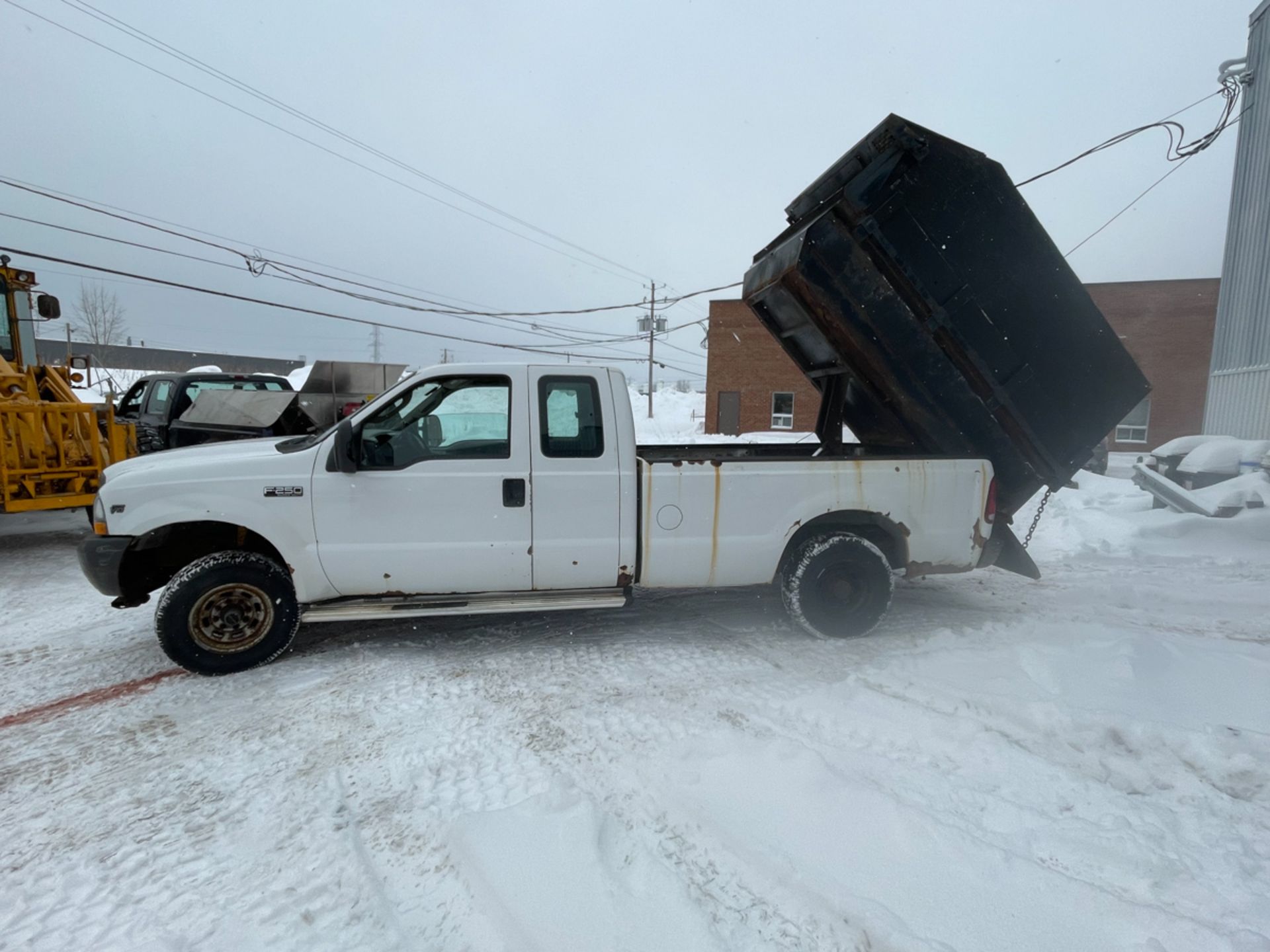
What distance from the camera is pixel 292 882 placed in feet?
7.43

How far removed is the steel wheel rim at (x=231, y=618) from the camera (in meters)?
3.87

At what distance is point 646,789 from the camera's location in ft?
9.06

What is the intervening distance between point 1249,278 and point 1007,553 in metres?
9.93

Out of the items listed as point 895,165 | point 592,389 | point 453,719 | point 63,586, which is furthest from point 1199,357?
point 63,586

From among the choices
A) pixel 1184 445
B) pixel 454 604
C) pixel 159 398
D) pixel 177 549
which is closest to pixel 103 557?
pixel 177 549

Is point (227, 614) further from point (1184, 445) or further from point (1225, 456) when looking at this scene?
point (1184, 445)

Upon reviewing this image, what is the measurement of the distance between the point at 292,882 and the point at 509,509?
230 centimetres

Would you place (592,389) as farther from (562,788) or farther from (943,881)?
(943,881)

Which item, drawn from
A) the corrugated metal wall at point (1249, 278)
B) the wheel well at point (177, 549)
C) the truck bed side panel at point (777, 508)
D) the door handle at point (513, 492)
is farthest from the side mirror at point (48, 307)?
the corrugated metal wall at point (1249, 278)

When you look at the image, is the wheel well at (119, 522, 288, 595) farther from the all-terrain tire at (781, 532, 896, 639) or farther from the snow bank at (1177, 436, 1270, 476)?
→ the snow bank at (1177, 436, 1270, 476)

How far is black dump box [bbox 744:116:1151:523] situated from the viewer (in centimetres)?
429

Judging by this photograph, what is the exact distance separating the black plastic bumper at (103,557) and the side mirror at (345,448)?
141 centimetres

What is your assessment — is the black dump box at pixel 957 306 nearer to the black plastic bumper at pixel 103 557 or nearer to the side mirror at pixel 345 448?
the side mirror at pixel 345 448

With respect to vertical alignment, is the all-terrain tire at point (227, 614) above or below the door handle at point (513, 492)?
below
